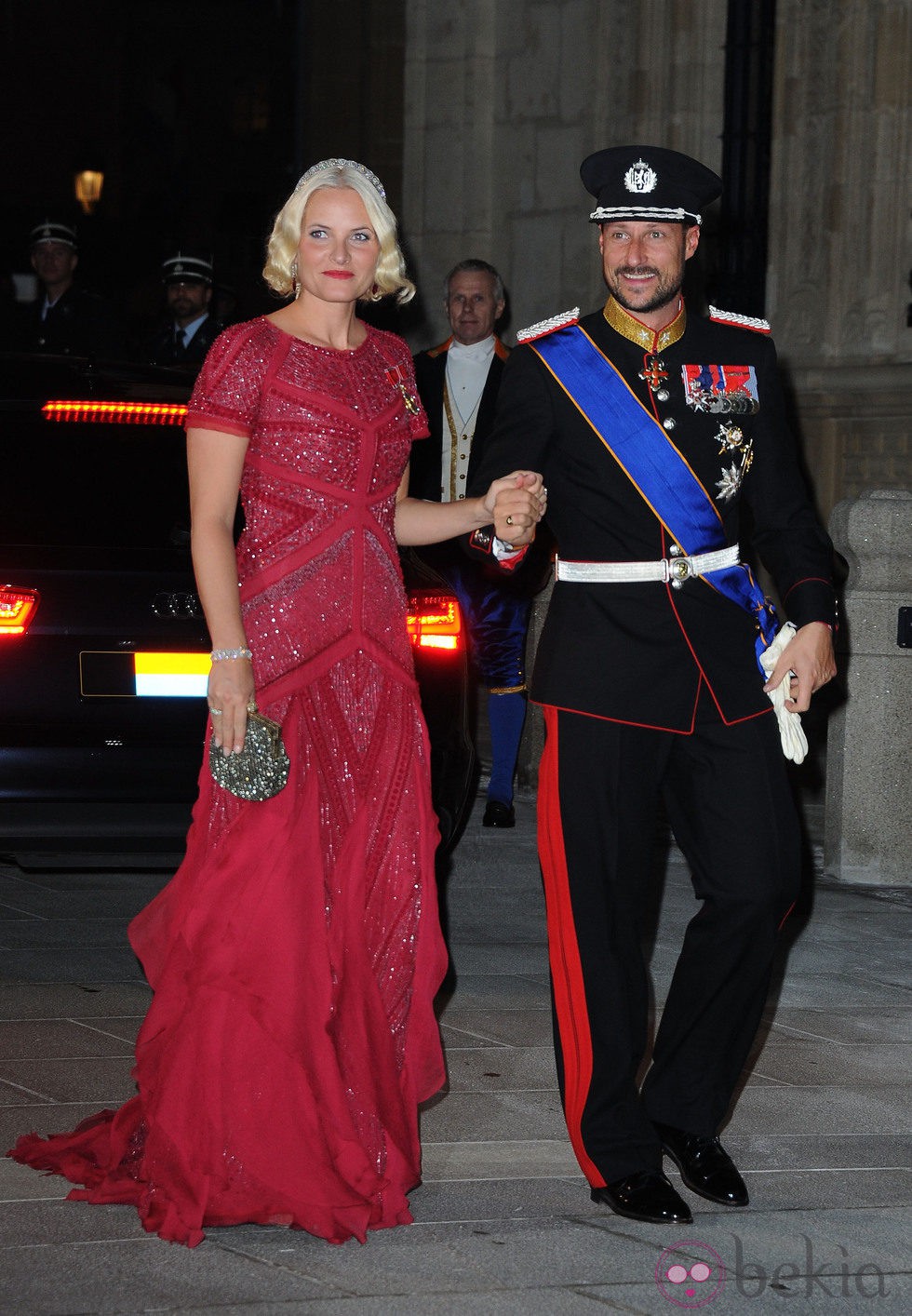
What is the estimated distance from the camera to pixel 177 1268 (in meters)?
3.77

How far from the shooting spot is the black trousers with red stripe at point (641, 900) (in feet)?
13.7

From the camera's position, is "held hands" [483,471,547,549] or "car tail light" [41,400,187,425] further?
"car tail light" [41,400,187,425]

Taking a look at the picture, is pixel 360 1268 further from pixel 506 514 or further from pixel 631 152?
pixel 631 152

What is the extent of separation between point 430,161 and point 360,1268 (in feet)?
40.2

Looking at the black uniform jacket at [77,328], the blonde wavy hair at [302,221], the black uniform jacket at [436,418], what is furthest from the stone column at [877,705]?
the black uniform jacket at [77,328]

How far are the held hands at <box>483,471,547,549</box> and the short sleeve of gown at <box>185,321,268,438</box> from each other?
0.50m

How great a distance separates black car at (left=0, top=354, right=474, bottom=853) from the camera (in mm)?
5816

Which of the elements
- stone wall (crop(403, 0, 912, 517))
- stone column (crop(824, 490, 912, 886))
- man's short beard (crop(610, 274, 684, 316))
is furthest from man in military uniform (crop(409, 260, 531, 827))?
stone wall (crop(403, 0, 912, 517))

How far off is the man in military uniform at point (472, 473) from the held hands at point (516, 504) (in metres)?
4.51

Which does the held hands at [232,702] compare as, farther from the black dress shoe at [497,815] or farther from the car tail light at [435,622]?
the black dress shoe at [497,815]

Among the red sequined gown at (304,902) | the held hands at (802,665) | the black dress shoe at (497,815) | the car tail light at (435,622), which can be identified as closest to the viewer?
the red sequined gown at (304,902)

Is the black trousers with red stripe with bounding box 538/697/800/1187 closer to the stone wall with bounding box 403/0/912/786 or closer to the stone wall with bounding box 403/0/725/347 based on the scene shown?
the stone wall with bounding box 403/0/912/786

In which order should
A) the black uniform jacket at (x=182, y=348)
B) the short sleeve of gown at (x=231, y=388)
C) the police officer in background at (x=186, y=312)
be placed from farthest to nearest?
the police officer in background at (x=186, y=312)
the black uniform jacket at (x=182, y=348)
the short sleeve of gown at (x=231, y=388)

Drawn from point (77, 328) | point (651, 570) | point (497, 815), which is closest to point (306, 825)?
point (651, 570)
